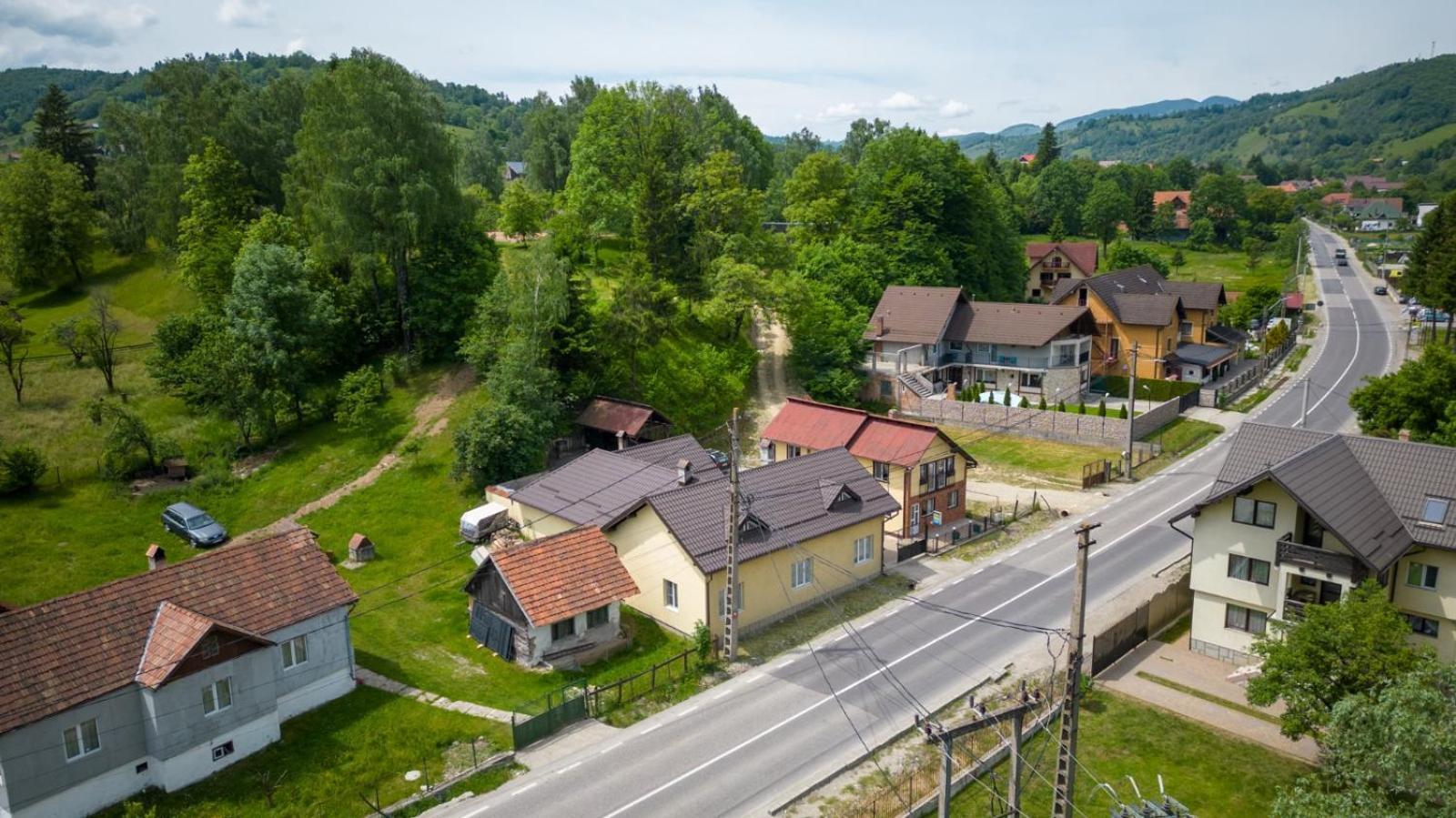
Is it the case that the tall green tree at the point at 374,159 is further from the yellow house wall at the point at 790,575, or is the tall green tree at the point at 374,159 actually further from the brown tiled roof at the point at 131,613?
the yellow house wall at the point at 790,575

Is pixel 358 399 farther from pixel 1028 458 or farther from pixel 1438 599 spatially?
pixel 1438 599

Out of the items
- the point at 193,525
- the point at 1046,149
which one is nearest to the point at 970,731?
the point at 193,525

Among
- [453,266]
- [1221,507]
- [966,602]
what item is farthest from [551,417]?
[1221,507]

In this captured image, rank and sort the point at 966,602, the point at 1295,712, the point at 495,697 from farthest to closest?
the point at 966,602 < the point at 495,697 < the point at 1295,712

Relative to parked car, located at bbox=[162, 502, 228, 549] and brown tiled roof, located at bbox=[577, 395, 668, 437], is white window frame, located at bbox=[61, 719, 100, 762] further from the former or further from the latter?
brown tiled roof, located at bbox=[577, 395, 668, 437]

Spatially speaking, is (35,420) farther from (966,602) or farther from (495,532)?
(966,602)

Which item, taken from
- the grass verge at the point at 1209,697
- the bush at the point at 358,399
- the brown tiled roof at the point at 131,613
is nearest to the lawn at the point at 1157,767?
the grass verge at the point at 1209,697
